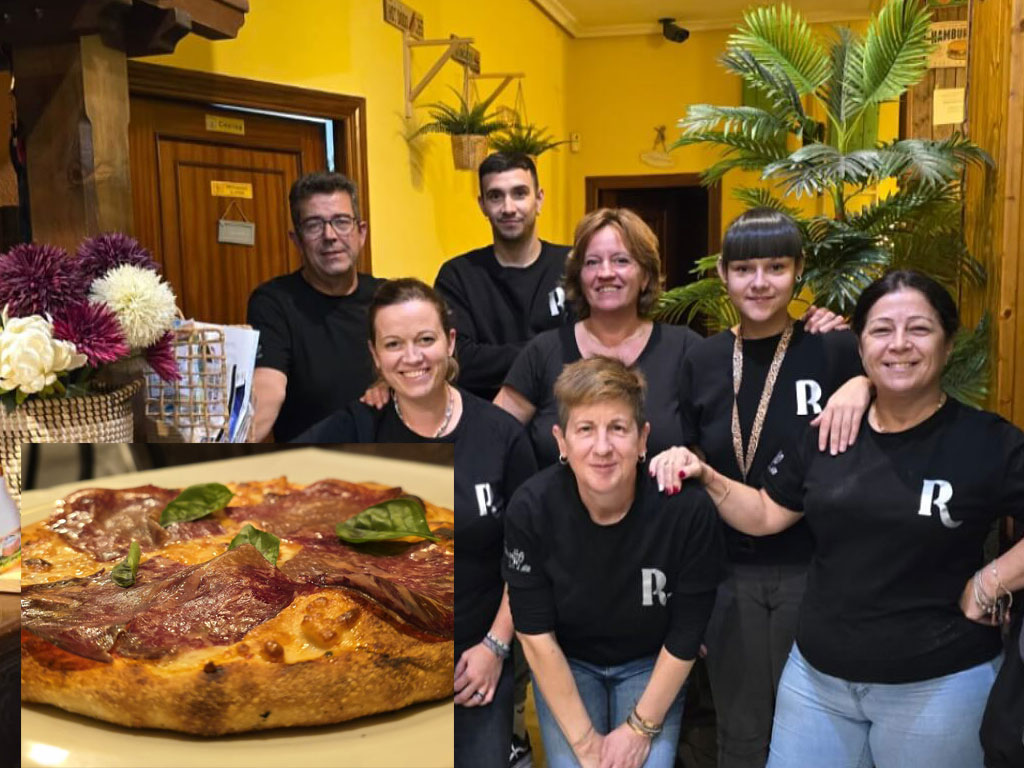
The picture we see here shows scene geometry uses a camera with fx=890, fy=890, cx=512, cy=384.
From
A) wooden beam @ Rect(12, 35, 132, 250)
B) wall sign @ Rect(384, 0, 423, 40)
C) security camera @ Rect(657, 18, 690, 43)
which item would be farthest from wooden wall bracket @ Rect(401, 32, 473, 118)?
security camera @ Rect(657, 18, 690, 43)

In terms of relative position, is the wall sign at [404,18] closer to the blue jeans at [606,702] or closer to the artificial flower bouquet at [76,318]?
the artificial flower bouquet at [76,318]

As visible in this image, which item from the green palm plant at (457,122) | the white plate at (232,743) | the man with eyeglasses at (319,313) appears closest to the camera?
the white plate at (232,743)

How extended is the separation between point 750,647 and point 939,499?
496mm

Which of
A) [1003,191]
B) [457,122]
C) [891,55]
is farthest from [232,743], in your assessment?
[457,122]

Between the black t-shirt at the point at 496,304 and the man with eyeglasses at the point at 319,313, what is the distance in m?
0.42

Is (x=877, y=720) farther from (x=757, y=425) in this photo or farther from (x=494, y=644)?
(x=494, y=644)

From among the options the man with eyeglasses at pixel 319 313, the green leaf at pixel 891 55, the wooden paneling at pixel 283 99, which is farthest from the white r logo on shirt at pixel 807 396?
the wooden paneling at pixel 283 99

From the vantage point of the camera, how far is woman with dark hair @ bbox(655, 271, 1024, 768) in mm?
1429

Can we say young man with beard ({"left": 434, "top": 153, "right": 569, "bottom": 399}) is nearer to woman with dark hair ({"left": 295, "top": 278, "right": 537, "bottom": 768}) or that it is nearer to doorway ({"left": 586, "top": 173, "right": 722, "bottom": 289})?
woman with dark hair ({"left": 295, "top": 278, "right": 537, "bottom": 768})

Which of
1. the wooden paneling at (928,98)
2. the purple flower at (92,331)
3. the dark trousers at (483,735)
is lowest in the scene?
the dark trousers at (483,735)

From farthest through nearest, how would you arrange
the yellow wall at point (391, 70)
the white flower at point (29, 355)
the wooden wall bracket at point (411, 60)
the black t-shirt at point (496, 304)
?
the wooden wall bracket at point (411, 60), the yellow wall at point (391, 70), the black t-shirt at point (496, 304), the white flower at point (29, 355)

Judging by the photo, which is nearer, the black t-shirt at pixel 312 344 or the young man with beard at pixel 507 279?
the black t-shirt at pixel 312 344

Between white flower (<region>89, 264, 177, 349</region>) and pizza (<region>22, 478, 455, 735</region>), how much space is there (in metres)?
0.31

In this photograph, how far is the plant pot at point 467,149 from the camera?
3943 millimetres
